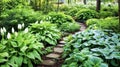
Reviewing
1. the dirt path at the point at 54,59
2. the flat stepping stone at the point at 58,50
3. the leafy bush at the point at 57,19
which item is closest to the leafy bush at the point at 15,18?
the leafy bush at the point at 57,19

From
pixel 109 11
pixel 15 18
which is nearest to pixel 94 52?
pixel 15 18

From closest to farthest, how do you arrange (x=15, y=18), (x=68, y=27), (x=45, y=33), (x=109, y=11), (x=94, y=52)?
(x=94, y=52) → (x=45, y=33) → (x=15, y=18) → (x=68, y=27) → (x=109, y=11)

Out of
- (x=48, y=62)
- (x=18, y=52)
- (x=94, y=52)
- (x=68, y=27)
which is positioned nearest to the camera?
(x=94, y=52)

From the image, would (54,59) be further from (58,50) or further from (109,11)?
(109,11)

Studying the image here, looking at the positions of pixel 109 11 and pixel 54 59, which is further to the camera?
pixel 109 11

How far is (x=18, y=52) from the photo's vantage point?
5887 millimetres

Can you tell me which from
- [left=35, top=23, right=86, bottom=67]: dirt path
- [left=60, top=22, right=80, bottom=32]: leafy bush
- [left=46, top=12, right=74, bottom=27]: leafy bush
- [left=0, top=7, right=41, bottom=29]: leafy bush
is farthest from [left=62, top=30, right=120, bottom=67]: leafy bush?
[left=46, top=12, right=74, bottom=27]: leafy bush

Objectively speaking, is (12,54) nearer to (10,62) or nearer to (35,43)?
(10,62)

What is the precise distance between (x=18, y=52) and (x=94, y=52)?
6.80 ft

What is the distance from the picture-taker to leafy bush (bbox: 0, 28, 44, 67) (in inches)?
220

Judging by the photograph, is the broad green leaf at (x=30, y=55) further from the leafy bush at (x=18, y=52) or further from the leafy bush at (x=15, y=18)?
the leafy bush at (x=15, y=18)

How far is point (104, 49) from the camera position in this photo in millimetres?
5660

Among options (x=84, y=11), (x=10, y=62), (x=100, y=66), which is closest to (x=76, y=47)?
(x=100, y=66)

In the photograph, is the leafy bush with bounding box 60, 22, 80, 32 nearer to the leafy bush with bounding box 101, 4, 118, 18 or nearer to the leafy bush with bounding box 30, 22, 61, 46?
the leafy bush with bounding box 30, 22, 61, 46
